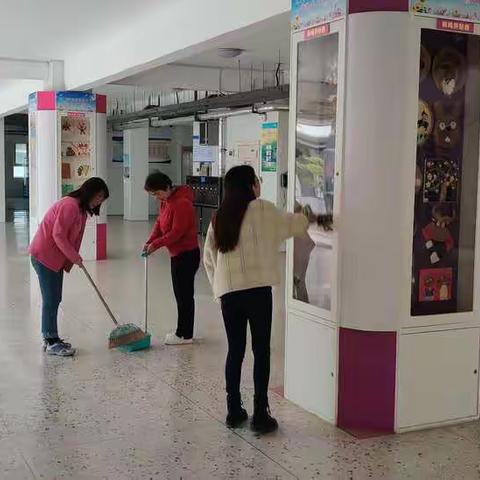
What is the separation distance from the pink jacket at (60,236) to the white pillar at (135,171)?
13.9 meters

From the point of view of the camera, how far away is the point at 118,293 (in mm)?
8250

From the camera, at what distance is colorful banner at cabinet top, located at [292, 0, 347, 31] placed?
151 inches

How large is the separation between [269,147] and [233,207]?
8695 millimetres

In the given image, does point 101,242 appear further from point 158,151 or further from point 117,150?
point 117,150

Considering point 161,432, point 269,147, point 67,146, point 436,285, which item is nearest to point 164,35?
point 67,146

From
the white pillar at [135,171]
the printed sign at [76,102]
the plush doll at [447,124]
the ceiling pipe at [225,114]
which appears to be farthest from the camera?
the white pillar at [135,171]

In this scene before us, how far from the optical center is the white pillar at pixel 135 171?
62.7 feet

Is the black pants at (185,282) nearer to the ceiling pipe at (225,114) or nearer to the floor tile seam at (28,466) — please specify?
the floor tile seam at (28,466)

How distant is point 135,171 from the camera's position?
19.2m

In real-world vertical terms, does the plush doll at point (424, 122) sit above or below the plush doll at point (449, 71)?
below

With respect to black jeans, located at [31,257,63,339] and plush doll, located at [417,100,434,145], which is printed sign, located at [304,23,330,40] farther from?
black jeans, located at [31,257,63,339]

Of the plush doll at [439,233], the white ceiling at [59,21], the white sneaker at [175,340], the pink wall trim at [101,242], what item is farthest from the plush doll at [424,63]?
the pink wall trim at [101,242]

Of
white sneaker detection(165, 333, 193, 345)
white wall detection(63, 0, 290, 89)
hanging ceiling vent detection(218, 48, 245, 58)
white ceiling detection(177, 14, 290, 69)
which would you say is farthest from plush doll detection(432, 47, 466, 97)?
hanging ceiling vent detection(218, 48, 245, 58)

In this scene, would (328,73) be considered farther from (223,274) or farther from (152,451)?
(152,451)
